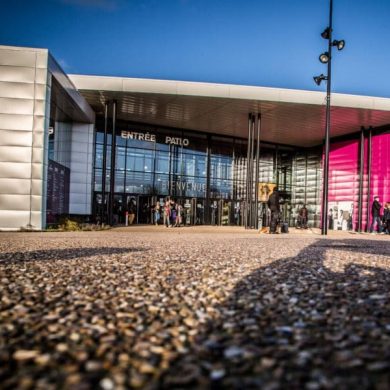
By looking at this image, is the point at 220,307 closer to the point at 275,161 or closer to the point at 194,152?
the point at 194,152

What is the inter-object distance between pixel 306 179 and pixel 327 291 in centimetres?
3355

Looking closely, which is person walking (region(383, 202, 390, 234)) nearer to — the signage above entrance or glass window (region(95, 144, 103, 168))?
the signage above entrance

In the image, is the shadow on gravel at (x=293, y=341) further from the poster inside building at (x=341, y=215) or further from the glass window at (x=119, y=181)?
the poster inside building at (x=341, y=215)

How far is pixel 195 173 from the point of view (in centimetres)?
3195

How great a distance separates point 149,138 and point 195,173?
15.5 ft

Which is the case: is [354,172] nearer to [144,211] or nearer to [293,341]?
[144,211]

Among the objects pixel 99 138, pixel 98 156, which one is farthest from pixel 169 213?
pixel 99 138

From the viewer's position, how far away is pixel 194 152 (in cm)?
3216

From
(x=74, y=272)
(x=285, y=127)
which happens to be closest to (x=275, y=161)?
(x=285, y=127)

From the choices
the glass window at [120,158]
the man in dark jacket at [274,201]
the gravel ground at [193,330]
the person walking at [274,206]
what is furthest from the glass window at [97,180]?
the gravel ground at [193,330]

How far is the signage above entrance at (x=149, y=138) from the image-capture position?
1153 inches

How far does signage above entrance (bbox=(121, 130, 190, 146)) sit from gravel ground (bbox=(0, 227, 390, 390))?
2493 centimetres

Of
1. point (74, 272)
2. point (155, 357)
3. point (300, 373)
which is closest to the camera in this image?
point (300, 373)

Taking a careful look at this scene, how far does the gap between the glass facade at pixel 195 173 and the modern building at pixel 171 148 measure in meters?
0.08
